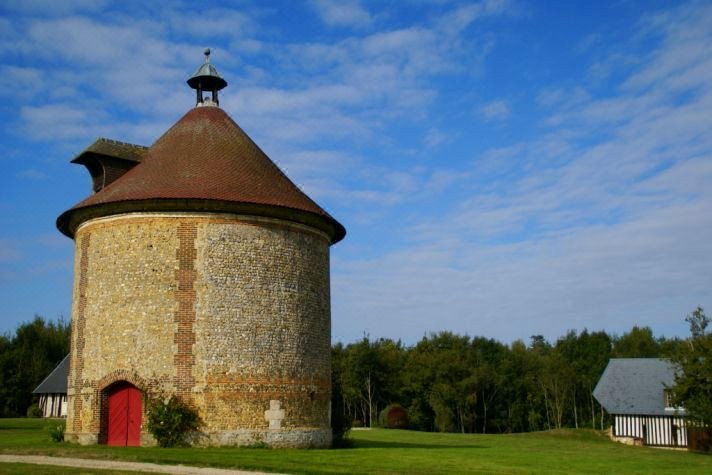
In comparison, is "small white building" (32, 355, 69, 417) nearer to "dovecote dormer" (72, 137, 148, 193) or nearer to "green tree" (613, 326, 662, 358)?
"dovecote dormer" (72, 137, 148, 193)

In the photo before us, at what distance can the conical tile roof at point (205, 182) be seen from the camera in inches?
818

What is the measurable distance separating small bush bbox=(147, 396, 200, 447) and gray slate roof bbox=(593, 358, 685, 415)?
3074 centimetres

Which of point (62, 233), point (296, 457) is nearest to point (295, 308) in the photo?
point (296, 457)

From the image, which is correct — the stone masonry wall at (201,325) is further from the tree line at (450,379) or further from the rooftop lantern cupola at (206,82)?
the tree line at (450,379)

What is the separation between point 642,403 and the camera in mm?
42719

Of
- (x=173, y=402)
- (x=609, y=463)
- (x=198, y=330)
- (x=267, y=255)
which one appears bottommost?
(x=609, y=463)

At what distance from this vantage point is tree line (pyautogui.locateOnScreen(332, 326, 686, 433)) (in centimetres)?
6038

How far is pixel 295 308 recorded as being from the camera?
71.3ft

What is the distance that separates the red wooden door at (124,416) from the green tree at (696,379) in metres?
23.9

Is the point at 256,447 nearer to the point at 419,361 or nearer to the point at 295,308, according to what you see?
the point at 295,308

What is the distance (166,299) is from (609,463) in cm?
1352

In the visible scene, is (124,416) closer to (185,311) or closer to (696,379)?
(185,311)

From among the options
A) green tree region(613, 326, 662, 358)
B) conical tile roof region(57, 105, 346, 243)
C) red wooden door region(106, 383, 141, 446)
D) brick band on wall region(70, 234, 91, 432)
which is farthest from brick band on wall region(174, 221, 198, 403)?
green tree region(613, 326, 662, 358)

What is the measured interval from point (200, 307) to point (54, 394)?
38302mm
